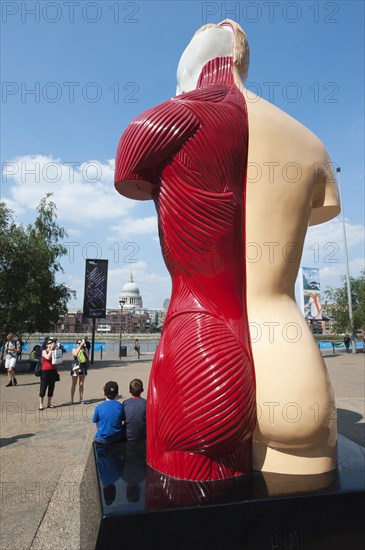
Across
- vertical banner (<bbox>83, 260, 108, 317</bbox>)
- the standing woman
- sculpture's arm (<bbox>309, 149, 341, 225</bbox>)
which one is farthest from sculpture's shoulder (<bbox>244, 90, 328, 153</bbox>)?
vertical banner (<bbox>83, 260, 108, 317</bbox>)

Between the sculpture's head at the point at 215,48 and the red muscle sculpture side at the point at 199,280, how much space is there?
810mm

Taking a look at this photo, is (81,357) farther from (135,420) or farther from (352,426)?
(352,426)

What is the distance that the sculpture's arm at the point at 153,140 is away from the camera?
3.27 m

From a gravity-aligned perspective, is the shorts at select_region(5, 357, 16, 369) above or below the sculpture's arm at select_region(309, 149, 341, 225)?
below

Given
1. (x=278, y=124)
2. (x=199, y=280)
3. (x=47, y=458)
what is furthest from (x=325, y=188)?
(x=47, y=458)

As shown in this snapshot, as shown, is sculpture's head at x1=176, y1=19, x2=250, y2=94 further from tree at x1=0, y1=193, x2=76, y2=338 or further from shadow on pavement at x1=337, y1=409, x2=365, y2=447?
tree at x1=0, y1=193, x2=76, y2=338

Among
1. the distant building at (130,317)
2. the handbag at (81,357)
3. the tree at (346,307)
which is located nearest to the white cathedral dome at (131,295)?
the distant building at (130,317)

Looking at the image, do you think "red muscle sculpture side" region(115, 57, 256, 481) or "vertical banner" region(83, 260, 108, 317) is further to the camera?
"vertical banner" region(83, 260, 108, 317)

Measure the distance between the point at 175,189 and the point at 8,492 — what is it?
3943mm

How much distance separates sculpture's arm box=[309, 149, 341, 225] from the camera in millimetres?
3680

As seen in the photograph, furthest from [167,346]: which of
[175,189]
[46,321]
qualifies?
[46,321]

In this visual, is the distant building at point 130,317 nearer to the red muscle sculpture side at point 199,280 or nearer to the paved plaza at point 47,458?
the paved plaza at point 47,458

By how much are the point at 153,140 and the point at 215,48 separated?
1.67 m

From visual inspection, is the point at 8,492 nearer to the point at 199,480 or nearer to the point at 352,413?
the point at 199,480
